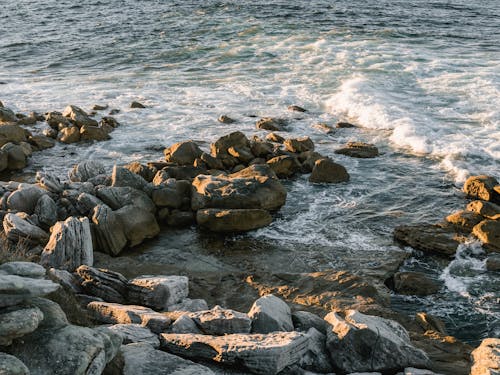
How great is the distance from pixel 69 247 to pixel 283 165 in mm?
8094

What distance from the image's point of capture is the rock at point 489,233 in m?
13.7

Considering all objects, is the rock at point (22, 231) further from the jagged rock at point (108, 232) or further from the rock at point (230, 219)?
the rock at point (230, 219)

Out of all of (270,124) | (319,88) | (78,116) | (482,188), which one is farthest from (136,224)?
(319,88)

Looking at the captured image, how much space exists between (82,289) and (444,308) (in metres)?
6.87

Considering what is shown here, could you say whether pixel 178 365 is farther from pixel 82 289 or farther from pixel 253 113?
pixel 253 113

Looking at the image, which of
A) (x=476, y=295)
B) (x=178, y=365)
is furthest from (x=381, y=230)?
(x=178, y=365)

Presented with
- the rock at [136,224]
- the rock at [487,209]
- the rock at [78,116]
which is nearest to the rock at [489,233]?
the rock at [487,209]

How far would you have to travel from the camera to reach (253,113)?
24391 mm

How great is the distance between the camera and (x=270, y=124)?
22.3m

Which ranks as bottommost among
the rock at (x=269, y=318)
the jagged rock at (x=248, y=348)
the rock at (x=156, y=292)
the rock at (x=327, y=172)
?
the rock at (x=327, y=172)

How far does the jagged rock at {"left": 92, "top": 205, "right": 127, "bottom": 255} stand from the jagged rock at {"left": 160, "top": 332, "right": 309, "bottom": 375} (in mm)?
5828

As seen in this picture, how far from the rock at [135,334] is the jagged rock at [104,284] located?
1.83 meters

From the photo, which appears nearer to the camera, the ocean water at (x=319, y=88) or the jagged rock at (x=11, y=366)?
the jagged rock at (x=11, y=366)

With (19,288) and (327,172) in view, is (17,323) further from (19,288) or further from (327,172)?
(327,172)
